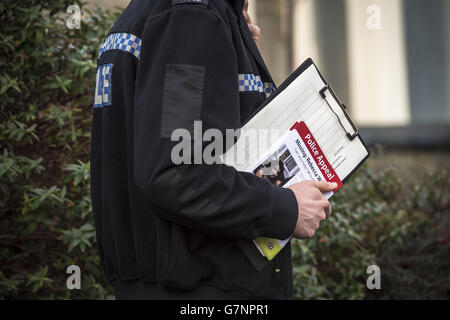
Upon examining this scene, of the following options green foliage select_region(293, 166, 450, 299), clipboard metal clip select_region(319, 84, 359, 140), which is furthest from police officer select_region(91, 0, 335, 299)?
green foliage select_region(293, 166, 450, 299)

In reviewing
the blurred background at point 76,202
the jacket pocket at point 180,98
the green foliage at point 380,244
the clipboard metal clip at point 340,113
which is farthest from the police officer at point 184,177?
the green foliage at point 380,244

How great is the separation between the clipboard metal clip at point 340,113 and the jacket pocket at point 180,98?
1.44 ft

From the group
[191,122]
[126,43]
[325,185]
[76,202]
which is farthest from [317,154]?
[76,202]

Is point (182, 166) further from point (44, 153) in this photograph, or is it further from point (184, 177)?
point (44, 153)

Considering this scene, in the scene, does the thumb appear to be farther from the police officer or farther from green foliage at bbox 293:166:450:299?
green foliage at bbox 293:166:450:299

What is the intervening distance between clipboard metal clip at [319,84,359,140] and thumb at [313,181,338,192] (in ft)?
0.51

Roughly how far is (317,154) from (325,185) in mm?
98

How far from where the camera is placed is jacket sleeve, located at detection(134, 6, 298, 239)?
1.34 meters

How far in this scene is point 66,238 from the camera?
262 cm

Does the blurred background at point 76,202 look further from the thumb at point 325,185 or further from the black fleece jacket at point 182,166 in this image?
the thumb at point 325,185

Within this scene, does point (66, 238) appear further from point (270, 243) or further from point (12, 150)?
point (270, 243)

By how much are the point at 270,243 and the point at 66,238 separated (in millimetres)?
1422

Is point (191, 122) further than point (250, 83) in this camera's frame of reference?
No

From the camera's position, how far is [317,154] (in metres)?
1.60
